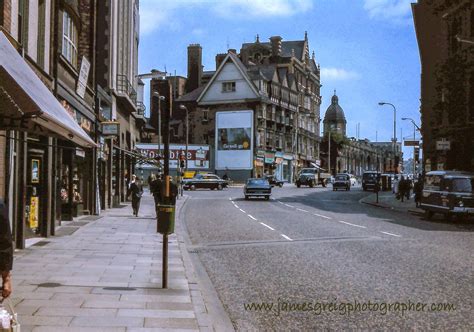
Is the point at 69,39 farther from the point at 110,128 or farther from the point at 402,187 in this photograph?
the point at 402,187

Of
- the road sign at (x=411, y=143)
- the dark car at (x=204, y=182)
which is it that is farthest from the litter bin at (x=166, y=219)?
the dark car at (x=204, y=182)

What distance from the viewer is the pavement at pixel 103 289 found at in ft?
20.8

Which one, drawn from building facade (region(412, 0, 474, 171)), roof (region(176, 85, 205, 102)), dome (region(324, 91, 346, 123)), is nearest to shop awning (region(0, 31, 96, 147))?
building facade (region(412, 0, 474, 171))

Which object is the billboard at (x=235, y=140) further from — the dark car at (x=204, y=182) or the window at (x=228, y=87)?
the dark car at (x=204, y=182)

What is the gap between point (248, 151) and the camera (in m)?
76.8

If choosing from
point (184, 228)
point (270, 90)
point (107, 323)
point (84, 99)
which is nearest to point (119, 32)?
point (84, 99)

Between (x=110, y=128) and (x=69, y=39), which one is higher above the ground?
(x=69, y=39)

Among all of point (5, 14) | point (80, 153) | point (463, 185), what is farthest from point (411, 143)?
point (5, 14)

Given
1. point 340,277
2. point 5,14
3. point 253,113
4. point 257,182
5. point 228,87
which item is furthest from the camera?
point 228,87

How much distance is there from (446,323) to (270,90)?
76.9 metres

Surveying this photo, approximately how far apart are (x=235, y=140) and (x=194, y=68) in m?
18.9

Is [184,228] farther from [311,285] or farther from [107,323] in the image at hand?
[107,323]

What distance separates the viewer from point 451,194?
24719 millimetres

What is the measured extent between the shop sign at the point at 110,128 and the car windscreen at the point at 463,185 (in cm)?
1470
